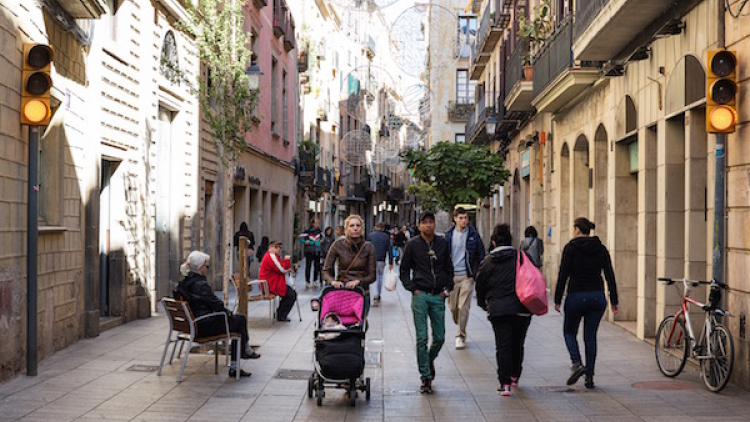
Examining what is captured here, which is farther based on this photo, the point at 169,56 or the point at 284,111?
the point at 284,111

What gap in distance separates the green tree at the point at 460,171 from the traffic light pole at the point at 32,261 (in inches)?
808

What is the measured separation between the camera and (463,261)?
524 inches

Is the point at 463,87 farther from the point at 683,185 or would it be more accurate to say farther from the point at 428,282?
the point at 428,282

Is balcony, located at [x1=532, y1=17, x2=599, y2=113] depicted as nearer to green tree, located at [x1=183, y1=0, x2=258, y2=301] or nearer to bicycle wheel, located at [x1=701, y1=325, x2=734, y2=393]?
green tree, located at [x1=183, y1=0, x2=258, y2=301]

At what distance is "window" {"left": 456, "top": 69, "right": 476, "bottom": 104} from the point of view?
5888 centimetres

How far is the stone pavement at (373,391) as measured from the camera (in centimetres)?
824

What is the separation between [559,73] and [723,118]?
8.96 metres

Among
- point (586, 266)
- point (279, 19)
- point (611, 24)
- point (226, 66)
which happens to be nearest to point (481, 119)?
point (279, 19)

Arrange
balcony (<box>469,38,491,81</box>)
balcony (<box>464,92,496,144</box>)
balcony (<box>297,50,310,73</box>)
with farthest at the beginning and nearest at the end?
balcony (<box>297,50,310,73</box>) → balcony (<box>469,38,491,81</box>) → balcony (<box>464,92,496,144</box>)

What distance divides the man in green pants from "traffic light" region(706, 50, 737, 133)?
293 centimetres

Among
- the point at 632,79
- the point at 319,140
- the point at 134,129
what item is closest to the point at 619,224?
the point at 632,79

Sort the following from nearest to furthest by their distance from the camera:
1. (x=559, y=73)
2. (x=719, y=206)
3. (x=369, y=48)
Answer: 1. (x=719, y=206)
2. (x=559, y=73)
3. (x=369, y=48)

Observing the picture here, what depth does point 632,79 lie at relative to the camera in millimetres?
14859

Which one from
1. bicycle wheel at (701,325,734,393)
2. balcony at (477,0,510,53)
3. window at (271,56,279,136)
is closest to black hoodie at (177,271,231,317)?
bicycle wheel at (701,325,734,393)
